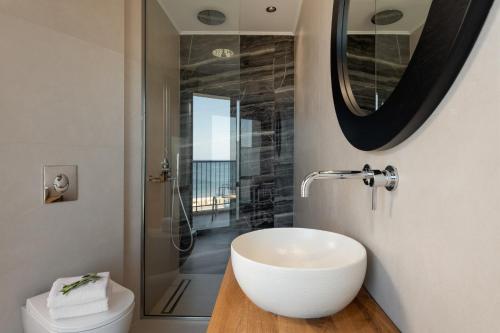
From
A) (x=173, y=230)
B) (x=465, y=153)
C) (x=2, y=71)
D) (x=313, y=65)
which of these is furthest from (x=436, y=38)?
(x=173, y=230)

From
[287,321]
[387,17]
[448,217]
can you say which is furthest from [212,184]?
[448,217]

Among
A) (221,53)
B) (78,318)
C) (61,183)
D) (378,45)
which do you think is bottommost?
(78,318)

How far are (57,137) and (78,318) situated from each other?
3.46 feet

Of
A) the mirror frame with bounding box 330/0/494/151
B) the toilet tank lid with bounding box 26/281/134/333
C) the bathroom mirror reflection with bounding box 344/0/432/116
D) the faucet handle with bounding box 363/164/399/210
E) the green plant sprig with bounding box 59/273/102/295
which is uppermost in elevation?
the bathroom mirror reflection with bounding box 344/0/432/116

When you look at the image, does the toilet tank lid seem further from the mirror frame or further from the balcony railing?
the mirror frame

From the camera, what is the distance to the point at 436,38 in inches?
19.8

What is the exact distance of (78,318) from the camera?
1.34m

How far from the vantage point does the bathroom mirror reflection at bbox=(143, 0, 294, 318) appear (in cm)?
224

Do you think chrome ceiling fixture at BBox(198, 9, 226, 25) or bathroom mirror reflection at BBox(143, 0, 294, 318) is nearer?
bathroom mirror reflection at BBox(143, 0, 294, 318)

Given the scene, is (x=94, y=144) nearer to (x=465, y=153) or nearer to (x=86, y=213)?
(x=86, y=213)

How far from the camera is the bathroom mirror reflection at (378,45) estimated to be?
0.64 meters

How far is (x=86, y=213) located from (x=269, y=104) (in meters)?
2.03

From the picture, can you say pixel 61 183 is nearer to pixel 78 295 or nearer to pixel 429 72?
pixel 78 295

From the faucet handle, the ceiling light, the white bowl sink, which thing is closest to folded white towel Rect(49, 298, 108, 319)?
the white bowl sink
